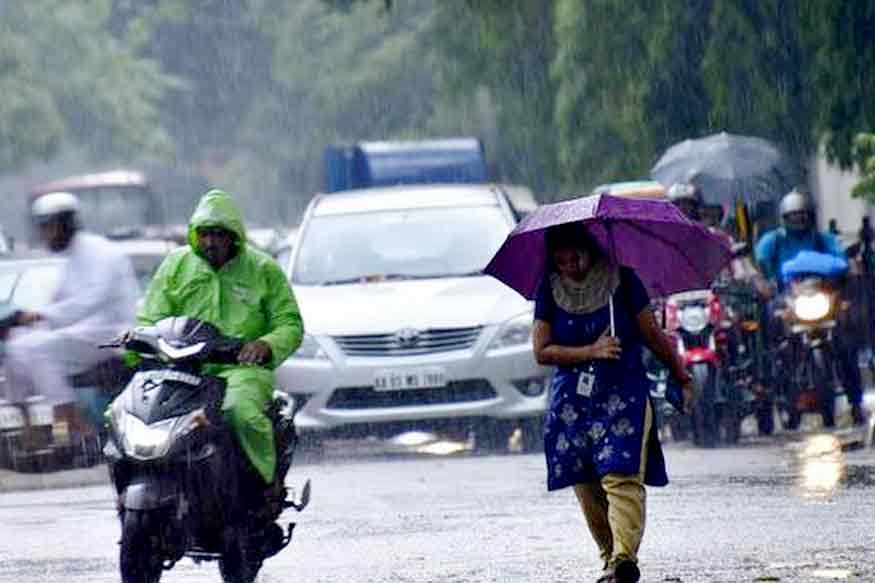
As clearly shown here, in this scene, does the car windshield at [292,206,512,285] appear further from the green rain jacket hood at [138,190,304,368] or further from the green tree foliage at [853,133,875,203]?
the green rain jacket hood at [138,190,304,368]

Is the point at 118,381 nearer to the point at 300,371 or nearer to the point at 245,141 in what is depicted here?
the point at 300,371

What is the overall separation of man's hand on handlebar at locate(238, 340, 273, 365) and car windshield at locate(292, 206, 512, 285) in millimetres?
8317

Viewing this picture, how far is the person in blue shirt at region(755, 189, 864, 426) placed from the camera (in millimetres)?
19984

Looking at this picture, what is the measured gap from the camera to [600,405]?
10.4 metres

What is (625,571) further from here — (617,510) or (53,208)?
(53,208)

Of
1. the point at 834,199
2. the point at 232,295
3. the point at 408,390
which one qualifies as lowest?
the point at 834,199

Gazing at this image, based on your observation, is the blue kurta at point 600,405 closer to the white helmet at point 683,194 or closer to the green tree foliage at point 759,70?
the white helmet at point 683,194

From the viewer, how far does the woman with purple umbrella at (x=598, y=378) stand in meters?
10.3

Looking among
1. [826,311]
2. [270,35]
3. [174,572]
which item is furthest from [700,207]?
[270,35]

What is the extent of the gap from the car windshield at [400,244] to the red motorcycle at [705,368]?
4.50 ft

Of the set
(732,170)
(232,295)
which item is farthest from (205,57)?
(232,295)

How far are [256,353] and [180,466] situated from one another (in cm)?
62

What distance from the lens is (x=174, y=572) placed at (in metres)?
12.0

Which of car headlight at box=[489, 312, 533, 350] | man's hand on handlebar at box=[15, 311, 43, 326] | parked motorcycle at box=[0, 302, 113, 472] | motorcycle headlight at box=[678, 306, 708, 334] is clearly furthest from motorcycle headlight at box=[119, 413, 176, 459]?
motorcycle headlight at box=[678, 306, 708, 334]
